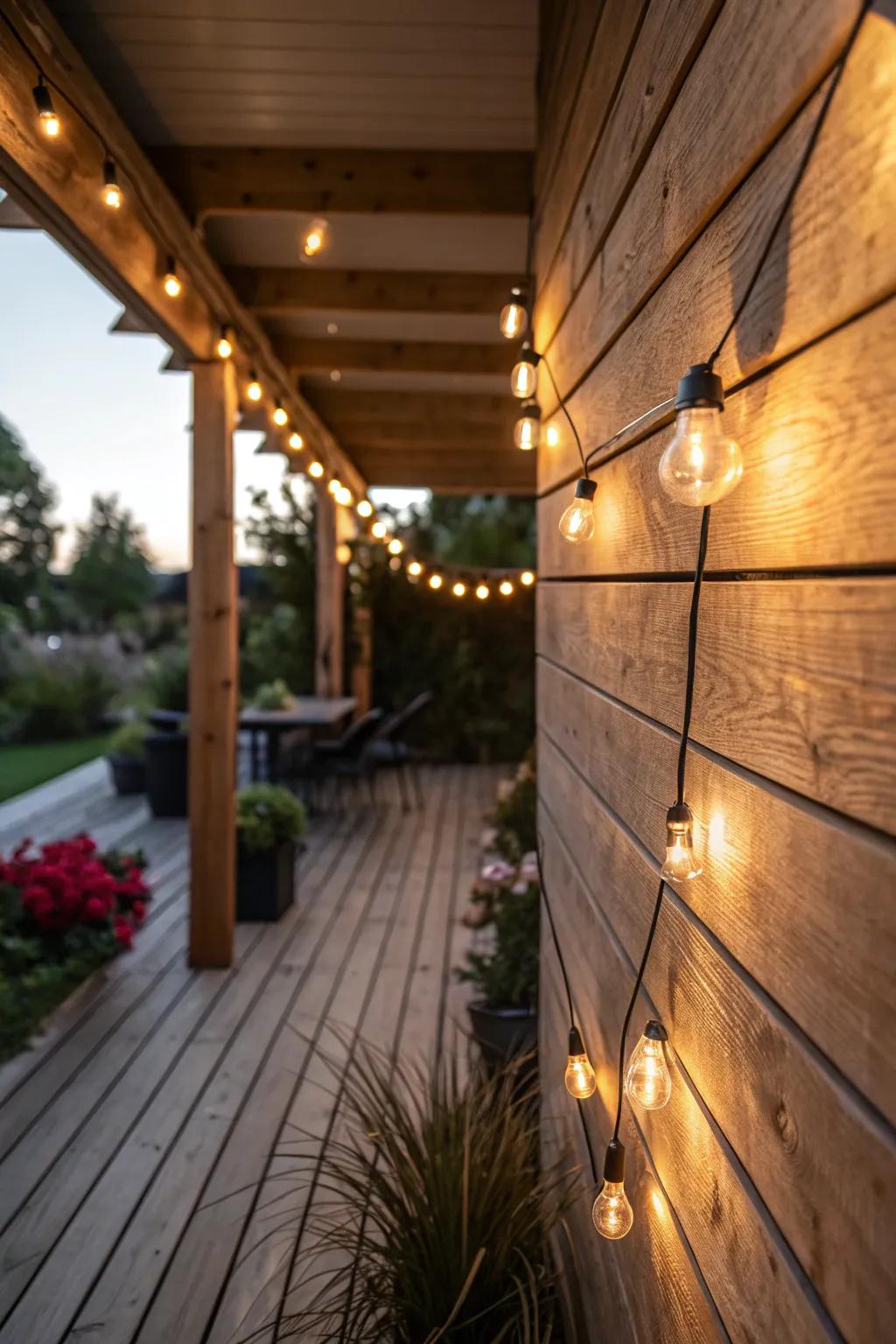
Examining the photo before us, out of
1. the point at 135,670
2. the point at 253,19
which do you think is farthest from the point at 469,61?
the point at 135,670

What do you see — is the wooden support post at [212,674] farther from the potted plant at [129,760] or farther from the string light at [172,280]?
the potted plant at [129,760]

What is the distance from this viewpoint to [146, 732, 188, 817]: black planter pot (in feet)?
23.2

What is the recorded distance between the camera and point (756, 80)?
33.3 inches

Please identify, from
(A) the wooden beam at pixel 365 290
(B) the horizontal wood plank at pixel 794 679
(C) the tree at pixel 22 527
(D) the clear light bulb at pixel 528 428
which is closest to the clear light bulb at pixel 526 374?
(D) the clear light bulb at pixel 528 428

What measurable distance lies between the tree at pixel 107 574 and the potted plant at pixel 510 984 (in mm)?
15997

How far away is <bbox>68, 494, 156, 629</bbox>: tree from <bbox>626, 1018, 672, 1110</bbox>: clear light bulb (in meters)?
18.0

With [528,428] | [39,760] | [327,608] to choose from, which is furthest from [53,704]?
[528,428]

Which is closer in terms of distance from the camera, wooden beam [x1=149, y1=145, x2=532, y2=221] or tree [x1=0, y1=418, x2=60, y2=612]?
wooden beam [x1=149, y1=145, x2=532, y2=221]

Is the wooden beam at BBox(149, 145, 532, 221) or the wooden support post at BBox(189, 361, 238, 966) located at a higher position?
the wooden beam at BBox(149, 145, 532, 221)

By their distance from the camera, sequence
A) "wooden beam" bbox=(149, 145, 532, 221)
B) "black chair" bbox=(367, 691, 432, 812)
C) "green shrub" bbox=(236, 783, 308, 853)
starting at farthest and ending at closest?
"black chair" bbox=(367, 691, 432, 812) → "green shrub" bbox=(236, 783, 308, 853) → "wooden beam" bbox=(149, 145, 532, 221)

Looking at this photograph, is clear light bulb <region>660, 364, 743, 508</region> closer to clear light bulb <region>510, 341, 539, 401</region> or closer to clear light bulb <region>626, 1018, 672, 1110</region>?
clear light bulb <region>626, 1018, 672, 1110</region>

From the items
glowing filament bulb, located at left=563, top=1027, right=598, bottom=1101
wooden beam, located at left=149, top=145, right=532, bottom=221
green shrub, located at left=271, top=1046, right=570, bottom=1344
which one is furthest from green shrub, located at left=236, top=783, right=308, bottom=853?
glowing filament bulb, located at left=563, top=1027, right=598, bottom=1101

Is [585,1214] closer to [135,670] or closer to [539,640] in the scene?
[539,640]

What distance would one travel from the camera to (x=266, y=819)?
4.82m
